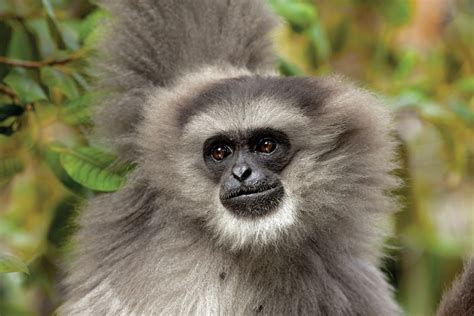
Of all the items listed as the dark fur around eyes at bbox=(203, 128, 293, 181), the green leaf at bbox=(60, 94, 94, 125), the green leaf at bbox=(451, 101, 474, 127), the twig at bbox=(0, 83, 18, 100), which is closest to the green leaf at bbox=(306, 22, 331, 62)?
the green leaf at bbox=(451, 101, 474, 127)

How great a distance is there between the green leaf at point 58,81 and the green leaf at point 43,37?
28 centimetres

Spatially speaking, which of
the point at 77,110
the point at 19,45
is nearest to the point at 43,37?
the point at 19,45

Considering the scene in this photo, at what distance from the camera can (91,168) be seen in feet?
12.3

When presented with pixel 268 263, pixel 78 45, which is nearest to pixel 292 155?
pixel 268 263

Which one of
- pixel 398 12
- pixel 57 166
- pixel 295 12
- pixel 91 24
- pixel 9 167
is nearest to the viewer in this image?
pixel 57 166

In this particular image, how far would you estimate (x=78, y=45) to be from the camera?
4.17 m

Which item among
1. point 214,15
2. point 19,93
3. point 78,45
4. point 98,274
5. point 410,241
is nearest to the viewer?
point 19,93

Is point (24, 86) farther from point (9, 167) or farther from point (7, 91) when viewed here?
point (9, 167)

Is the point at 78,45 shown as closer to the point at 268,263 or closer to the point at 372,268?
the point at 268,263

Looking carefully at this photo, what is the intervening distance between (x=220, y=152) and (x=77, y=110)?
31.7 inches

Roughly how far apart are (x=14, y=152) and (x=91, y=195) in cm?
70

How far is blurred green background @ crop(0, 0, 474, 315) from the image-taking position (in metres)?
3.87

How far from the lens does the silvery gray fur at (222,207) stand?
3.73 metres

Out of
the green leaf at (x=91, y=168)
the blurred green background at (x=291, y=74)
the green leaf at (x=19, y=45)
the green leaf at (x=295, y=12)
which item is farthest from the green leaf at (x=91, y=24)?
the green leaf at (x=295, y=12)
